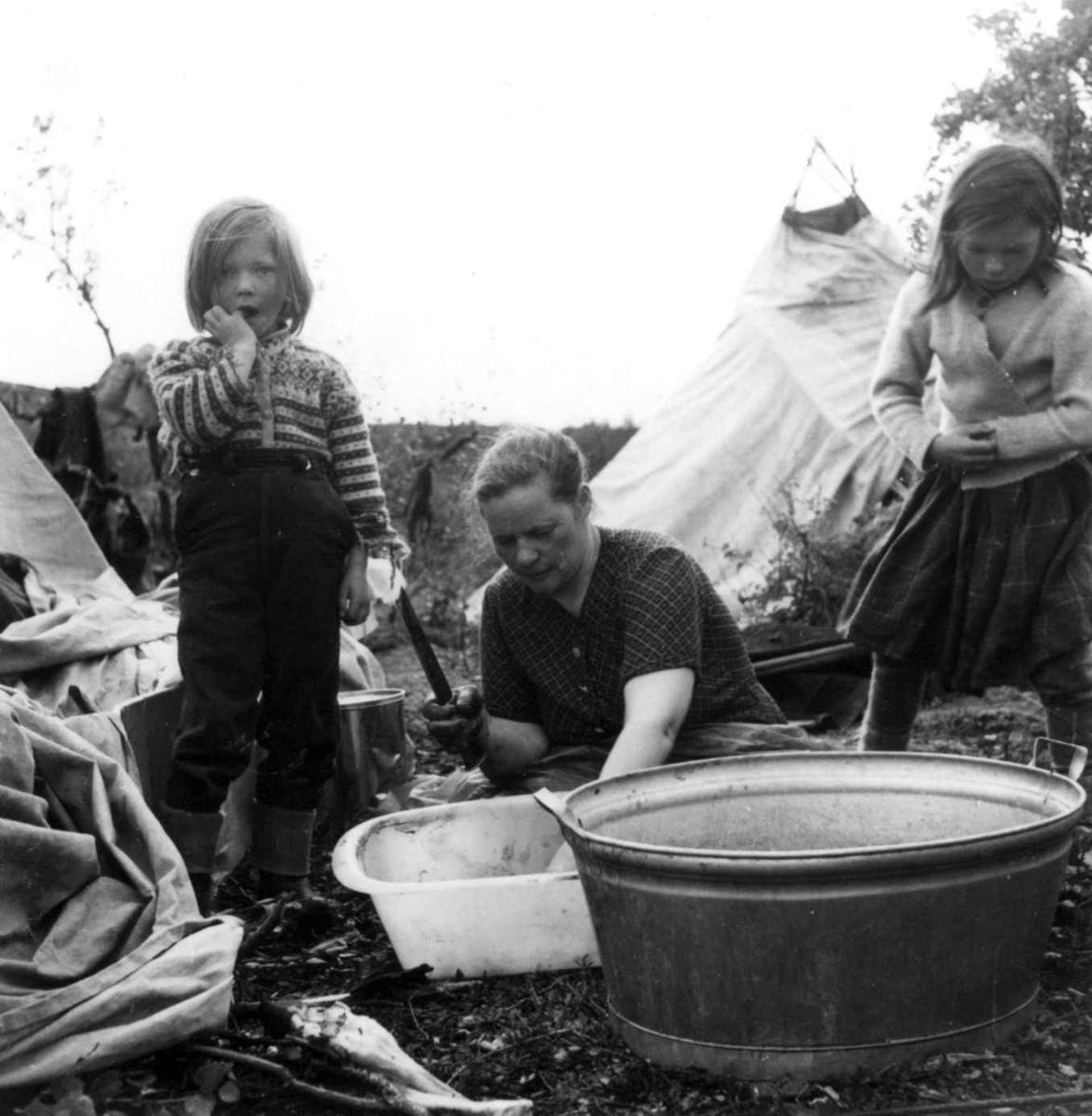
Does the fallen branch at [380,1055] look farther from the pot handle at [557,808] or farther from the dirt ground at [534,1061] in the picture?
the pot handle at [557,808]

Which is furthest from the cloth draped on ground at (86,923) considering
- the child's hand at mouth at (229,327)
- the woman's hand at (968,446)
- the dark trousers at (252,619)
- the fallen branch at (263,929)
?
the woman's hand at (968,446)

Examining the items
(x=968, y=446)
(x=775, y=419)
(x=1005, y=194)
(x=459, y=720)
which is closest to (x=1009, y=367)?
(x=968, y=446)

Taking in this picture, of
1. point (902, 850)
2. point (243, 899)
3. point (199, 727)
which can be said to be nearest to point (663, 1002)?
point (902, 850)

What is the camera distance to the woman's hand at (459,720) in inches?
90.7

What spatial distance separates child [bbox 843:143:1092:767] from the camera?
2531 mm

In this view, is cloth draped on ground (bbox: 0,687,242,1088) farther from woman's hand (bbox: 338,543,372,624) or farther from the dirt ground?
woman's hand (bbox: 338,543,372,624)

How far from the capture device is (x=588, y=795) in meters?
1.90

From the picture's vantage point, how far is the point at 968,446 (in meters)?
2.57

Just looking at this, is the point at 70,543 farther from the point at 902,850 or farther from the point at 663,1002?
the point at 902,850

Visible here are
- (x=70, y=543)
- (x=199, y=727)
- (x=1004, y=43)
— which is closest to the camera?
(x=199, y=727)

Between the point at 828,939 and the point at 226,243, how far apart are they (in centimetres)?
167

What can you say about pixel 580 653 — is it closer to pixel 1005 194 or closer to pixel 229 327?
pixel 229 327

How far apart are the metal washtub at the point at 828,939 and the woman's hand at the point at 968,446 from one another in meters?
0.86

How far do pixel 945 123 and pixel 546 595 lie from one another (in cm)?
394
